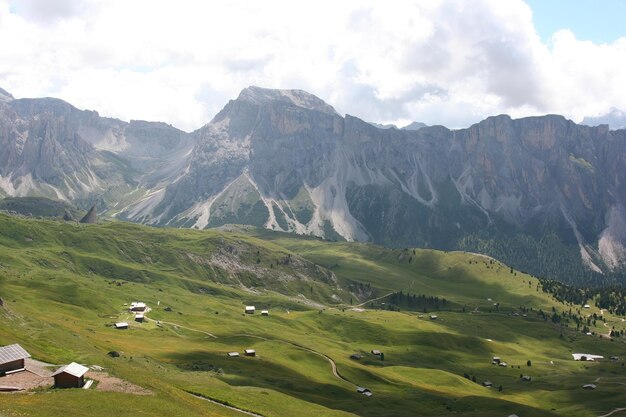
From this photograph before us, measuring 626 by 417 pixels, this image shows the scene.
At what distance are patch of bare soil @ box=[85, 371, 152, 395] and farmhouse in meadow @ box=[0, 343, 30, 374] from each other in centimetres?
861

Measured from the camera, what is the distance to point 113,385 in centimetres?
7862

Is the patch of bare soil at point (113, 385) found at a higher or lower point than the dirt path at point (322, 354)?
higher

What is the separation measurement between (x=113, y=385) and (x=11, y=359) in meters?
13.3

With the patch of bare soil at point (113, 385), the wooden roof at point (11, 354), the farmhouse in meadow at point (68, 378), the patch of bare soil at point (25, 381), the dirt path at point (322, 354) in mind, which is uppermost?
the wooden roof at point (11, 354)

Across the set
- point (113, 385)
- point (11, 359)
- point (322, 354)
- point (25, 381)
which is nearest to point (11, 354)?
point (11, 359)

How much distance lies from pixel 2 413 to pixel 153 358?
7340 centimetres

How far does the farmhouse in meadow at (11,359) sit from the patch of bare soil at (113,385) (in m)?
8.61

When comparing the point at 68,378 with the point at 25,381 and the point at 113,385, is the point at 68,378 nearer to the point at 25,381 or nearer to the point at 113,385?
the point at 113,385

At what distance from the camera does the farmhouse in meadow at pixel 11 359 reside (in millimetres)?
76812

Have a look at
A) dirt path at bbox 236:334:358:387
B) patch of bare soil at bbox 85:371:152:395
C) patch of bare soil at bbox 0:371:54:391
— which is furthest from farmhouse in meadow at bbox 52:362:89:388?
dirt path at bbox 236:334:358:387

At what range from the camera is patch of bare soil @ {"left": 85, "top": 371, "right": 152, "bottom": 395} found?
3031 inches

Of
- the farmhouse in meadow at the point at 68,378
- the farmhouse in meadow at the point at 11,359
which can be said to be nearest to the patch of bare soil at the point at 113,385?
the farmhouse in meadow at the point at 68,378

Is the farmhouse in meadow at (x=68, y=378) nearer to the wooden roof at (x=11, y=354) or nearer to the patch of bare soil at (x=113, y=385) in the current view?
the patch of bare soil at (x=113, y=385)

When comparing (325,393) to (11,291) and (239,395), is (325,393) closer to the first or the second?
(239,395)
